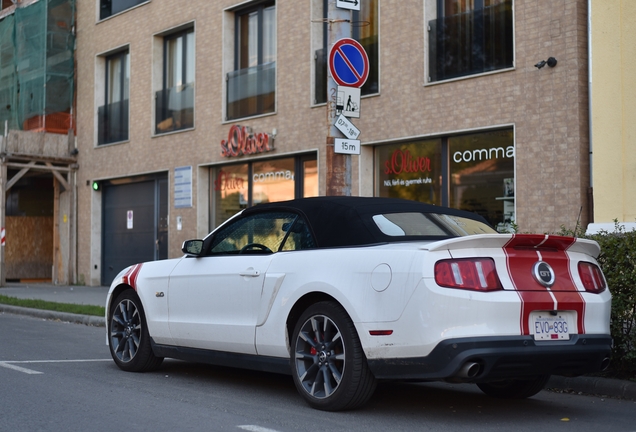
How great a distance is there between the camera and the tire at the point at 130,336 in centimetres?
809

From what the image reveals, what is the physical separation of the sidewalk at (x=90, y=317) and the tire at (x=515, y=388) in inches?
30.2

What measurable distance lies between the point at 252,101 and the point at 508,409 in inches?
523

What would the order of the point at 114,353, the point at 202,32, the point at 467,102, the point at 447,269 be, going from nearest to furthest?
the point at 447,269, the point at 114,353, the point at 467,102, the point at 202,32

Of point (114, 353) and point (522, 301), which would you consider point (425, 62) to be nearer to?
point (114, 353)

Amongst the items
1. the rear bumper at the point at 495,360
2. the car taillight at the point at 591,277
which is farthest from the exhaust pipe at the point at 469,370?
the car taillight at the point at 591,277

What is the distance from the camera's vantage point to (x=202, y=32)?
66.7 ft

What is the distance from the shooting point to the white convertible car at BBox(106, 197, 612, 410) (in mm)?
5617

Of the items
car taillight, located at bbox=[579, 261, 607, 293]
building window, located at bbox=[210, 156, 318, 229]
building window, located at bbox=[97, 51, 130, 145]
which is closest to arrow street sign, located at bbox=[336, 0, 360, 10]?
car taillight, located at bbox=[579, 261, 607, 293]

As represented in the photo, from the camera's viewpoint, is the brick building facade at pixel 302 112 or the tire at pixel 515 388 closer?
the tire at pixel 515 388

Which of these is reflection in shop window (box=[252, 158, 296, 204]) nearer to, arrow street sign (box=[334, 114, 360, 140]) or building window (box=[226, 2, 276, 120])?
building window (box=[226, 2, 276, 120])

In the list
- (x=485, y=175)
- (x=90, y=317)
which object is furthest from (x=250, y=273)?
(x=485, y=175)

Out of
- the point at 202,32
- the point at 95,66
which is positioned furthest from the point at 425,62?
the point at 95,66

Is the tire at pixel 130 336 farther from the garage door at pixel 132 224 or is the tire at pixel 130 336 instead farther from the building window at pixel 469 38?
the garage door at pixel 132 224

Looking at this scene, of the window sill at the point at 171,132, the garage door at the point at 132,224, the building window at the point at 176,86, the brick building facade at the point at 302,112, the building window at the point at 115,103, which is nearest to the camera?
the brick building facade at the point at 302,112
